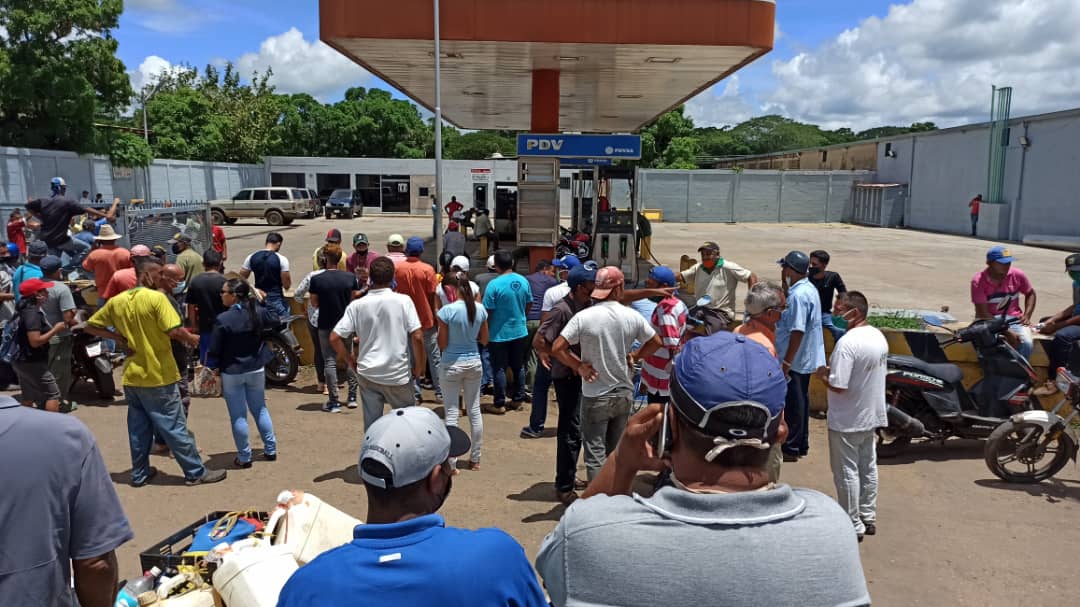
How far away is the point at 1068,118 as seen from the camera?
2916 cm

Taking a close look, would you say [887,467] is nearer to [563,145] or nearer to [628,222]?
[563,145]

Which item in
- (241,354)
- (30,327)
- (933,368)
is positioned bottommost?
(933,368)

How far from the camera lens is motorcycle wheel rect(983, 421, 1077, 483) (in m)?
6.15

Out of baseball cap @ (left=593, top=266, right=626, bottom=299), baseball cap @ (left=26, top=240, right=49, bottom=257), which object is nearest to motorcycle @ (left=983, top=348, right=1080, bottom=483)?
baseball cap @ (left=593, top=266, right=626, bottom=299)

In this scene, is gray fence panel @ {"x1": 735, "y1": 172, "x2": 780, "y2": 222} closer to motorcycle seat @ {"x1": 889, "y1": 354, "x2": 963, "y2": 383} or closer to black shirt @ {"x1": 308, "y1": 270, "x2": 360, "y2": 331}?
motorcycle seat @ {"x1": 889, "y1": 354, "x2": 963, "y2": 383}

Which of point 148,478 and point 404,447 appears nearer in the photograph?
point 404,447

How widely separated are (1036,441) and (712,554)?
20.0 ft

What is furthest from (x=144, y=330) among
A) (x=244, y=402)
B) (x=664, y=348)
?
(x=664, y=348)

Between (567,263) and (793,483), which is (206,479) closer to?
(567,263)

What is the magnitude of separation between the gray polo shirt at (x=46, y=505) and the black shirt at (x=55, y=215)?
32.4ft

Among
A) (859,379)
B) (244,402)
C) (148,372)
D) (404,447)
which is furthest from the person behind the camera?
(244,402)

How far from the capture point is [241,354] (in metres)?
6.17

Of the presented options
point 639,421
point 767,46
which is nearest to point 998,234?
point 767,46

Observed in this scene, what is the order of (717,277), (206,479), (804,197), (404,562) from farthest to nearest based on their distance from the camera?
(804,197) < (717,277) < (206,479) < (404,562)
